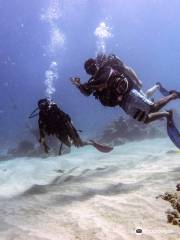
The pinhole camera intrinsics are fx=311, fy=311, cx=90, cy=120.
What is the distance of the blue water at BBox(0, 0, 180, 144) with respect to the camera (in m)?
66.5

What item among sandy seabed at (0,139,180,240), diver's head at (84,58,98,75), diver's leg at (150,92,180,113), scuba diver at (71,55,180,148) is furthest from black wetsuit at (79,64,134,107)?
sandy seabed at (0,139,180,240)

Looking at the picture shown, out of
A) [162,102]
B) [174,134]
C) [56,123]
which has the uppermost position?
[162,102]

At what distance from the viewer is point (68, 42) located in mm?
104688

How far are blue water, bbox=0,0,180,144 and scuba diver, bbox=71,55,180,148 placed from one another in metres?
45.3

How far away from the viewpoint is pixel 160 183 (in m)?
6.25

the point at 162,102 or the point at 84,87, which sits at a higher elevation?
the point at 84,87

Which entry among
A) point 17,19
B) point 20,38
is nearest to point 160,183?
point 17,19

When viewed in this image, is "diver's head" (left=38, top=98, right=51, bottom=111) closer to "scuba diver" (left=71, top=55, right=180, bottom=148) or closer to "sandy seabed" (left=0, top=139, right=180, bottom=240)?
"scuba diver" (left=71, top=55, right=180, bottom=148)

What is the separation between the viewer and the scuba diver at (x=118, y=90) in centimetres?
631

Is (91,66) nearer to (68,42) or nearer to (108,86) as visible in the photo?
(108,86)

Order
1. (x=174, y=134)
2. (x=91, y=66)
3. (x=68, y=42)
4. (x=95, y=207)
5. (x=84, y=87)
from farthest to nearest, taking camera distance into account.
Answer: (x=68, y=42) → (x=174, y=134) → (x=91, y=66) → (x=84, y=87) → (x=95, y=207)

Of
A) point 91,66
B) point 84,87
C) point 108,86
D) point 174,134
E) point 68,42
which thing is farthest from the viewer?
point 68,42

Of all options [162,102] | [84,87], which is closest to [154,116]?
[162,102]

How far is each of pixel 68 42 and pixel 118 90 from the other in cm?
10191
